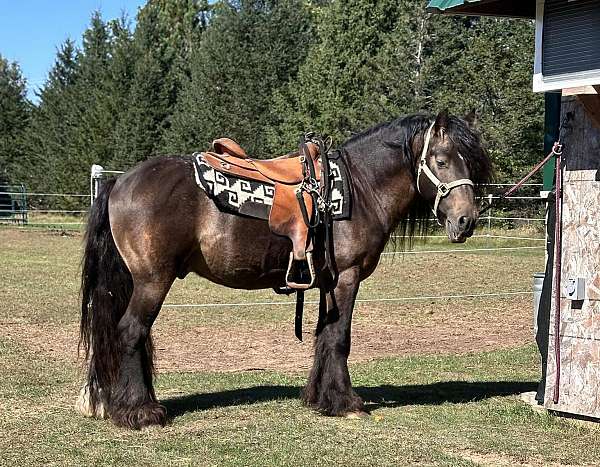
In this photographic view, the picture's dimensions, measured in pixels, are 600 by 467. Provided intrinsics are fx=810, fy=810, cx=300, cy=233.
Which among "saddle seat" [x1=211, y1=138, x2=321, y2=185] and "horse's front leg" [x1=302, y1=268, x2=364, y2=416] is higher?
"saddle seat" [x1=211, y1=138, x2=321, y2=185]

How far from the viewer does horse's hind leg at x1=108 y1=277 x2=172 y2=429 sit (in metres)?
5.54

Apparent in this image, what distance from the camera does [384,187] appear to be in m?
6.12

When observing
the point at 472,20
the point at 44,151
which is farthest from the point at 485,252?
the point at 44,151

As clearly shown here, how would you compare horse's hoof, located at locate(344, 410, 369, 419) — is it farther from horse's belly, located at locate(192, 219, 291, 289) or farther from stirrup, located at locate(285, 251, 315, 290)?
horse's belly, located at locate(192, 219, 291, 289)

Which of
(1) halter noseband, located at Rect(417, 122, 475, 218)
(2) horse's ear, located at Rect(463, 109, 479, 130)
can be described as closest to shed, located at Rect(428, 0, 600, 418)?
(2) horse's ear, located at Rect(463, 109, 479, 130)

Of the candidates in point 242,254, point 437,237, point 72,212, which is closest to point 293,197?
point 242,254

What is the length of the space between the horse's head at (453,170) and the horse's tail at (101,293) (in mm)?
2299

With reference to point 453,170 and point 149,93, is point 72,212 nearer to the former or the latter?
point 149,93

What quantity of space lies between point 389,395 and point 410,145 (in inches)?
82.9

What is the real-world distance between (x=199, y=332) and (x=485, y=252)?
1242cm

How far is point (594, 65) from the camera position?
209 inches

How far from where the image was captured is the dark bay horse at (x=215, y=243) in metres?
5.56

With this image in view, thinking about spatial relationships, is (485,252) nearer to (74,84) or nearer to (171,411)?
(171,411)

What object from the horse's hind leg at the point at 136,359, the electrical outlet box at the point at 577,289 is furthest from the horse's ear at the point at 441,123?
the horse's hind leg at the point at 136,359
